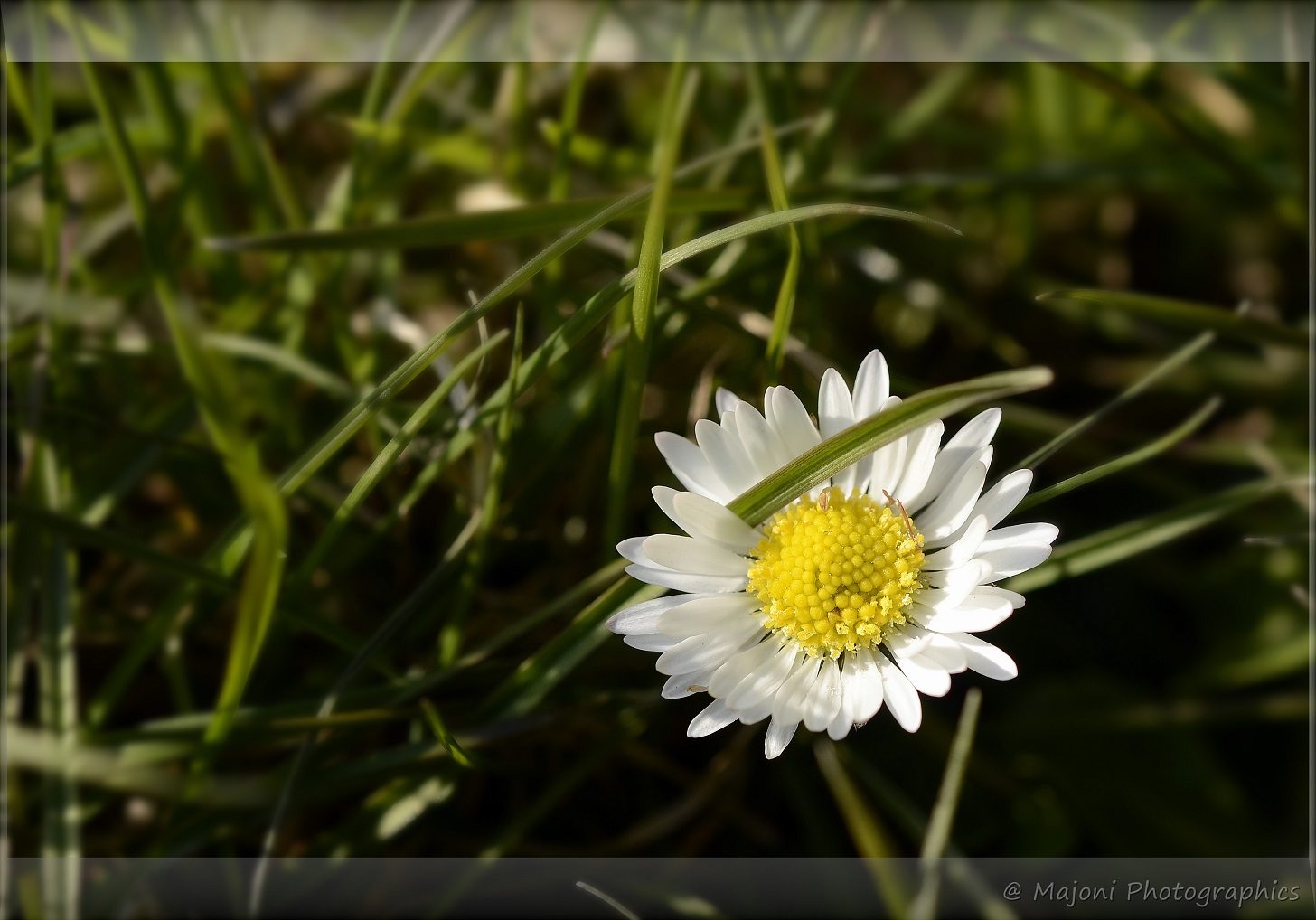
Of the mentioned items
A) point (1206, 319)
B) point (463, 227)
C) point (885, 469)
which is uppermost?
point (463, 227)

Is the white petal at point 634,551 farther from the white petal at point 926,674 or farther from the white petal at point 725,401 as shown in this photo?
the white petal at point 926,674

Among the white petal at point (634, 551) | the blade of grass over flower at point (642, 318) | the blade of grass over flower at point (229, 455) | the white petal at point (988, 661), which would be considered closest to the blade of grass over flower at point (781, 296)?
the blade of grass over flower at point (642, 318)

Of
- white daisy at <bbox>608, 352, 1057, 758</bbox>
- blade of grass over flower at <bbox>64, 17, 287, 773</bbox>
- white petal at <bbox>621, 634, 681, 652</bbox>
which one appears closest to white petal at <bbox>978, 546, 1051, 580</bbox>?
white daisy at <bbox>608, 352, 1057, 758</bbox>

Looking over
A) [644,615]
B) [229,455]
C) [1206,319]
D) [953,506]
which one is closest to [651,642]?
[644,615]

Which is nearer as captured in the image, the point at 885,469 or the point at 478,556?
the point at 885,469

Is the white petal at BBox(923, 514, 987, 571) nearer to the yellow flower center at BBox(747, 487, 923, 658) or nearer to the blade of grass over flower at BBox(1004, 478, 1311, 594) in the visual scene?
the yellow flower center at BBox(747, 487, 923, 658)

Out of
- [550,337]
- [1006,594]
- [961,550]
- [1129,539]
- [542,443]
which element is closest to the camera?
[1006,594]

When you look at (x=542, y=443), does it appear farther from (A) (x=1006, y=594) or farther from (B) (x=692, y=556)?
(A) (x=1006, y=594)
